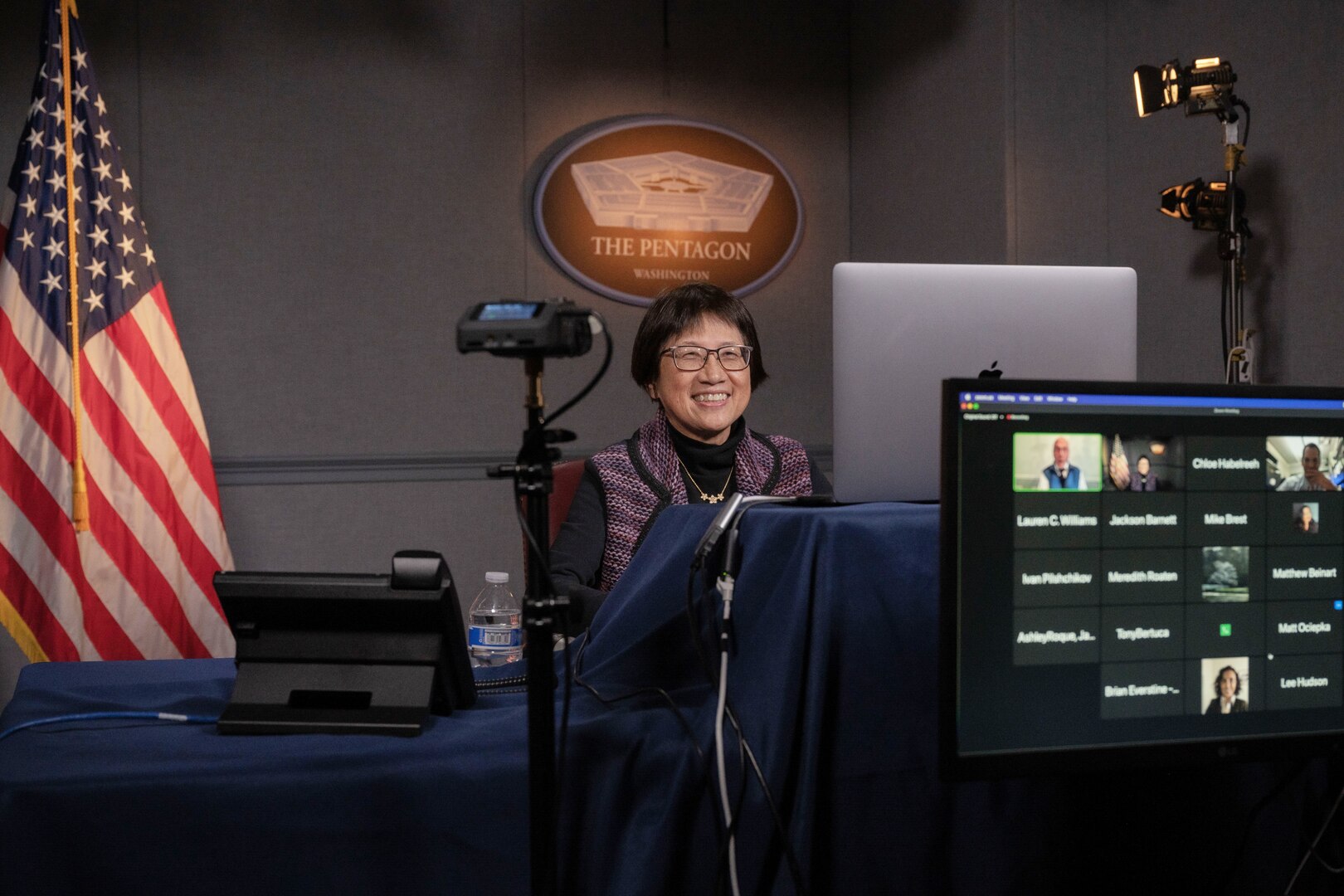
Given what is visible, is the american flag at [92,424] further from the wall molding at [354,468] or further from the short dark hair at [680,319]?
the short dark hair at [680,319]

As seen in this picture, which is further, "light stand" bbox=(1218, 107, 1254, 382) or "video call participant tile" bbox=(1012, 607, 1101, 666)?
"light stand" bbox=(1218, 107, 1254, 382)

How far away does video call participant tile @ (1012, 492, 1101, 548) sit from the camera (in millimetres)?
890

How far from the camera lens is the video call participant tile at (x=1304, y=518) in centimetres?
96

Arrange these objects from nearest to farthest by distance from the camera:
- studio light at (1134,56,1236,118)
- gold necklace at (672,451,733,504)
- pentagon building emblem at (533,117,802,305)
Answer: gold necklace at (672,451,733,504) → studio light at (1134,56,1236,118) → pentagon building emblem at (533,117,802,305)

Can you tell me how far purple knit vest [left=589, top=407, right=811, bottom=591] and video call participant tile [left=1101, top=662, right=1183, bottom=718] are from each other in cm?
116

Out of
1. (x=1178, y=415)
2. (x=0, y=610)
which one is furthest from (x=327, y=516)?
(x=1178, y=415)

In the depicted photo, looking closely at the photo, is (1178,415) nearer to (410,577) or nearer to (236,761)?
(410,577)

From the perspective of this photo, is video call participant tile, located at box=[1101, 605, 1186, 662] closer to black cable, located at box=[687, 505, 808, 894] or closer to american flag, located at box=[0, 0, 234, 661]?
black cable, located at box=[687, 505, 808, 894]

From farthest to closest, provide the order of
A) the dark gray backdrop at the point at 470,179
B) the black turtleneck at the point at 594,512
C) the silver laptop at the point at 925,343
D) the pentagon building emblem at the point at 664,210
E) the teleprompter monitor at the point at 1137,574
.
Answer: the pentagon building emblem at the point at 664,210, the dark gray backdrop at the point at 470,179, the black turtleneck at the point at 594,512, the silver laptop at the point at 925,343, the teleprompter monitor at the point at 1137,574

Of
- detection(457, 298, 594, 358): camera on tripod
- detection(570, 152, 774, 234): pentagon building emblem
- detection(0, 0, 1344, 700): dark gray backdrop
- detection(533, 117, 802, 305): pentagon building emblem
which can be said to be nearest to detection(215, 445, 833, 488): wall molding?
detection(0, 0, 1344, 700): dark gray backdrop

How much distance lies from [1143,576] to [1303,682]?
203 mm

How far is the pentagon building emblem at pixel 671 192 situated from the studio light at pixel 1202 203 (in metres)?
1.68

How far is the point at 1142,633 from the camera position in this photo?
92 centimetres

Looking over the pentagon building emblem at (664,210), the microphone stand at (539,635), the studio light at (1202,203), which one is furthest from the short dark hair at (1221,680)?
the pentagon building emblem at (664,210)
